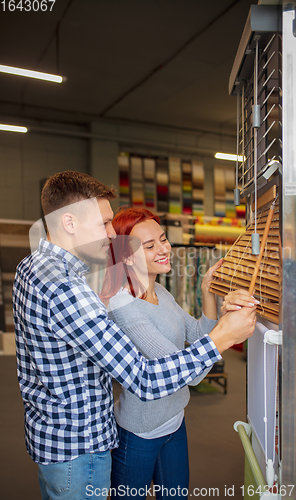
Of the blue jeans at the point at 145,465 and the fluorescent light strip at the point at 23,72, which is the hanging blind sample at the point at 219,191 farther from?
the blue jeans at the point at 145,465

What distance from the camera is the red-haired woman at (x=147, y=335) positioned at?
1.46 meters

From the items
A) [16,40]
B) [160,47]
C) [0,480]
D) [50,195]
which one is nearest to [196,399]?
[0,480]

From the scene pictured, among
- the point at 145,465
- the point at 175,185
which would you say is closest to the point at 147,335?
the point at 145,465

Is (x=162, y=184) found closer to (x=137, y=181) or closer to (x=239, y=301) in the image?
(x=137, y=181)

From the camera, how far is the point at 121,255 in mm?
1695

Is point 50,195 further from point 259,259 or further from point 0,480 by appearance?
point 0,480

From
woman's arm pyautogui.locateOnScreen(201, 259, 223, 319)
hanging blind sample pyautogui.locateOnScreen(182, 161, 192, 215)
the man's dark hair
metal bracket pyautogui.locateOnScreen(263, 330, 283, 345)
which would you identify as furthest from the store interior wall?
metal bracket pyautogui.locateOnScreen(263, 330, 283, 345)

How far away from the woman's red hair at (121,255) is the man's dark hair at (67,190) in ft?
1.22

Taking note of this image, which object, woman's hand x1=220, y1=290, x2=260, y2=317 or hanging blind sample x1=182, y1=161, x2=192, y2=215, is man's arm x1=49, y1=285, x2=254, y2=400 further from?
hanging blind sample x1=182, y1=161, x2=192, y2=215

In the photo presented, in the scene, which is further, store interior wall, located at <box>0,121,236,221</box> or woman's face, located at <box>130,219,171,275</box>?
store interior wall, located at <box>0,121,236,221</box>

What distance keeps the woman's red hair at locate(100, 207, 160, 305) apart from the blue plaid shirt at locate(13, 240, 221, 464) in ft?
1.29

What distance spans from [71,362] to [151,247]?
2.22ft

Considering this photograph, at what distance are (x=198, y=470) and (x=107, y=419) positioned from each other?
2.33 meters

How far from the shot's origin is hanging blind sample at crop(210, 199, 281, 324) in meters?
Result: 1.04
